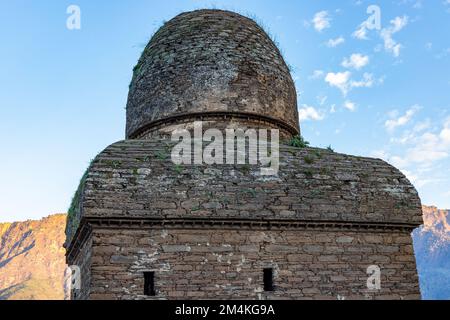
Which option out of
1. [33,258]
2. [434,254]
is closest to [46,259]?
[33,258]

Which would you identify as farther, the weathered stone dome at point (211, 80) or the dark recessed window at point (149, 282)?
the weathered stone dome at point (211, 80)

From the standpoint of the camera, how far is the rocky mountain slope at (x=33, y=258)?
94550mm

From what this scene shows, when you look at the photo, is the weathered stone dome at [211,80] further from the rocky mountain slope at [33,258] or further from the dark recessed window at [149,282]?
the rocky mountain slope at [33,258]

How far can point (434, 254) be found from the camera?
121m

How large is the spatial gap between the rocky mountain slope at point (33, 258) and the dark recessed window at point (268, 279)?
272 ft

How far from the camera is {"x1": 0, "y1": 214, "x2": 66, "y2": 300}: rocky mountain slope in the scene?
310ft

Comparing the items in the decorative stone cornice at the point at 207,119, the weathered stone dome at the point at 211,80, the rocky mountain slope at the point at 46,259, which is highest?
the rocky mountain slope at the point at 46,259

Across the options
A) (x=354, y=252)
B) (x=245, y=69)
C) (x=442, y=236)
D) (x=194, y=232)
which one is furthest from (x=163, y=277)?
(x=442, y=236)

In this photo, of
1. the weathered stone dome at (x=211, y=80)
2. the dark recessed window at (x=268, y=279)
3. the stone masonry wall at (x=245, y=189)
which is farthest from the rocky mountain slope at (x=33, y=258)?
the dark recessed window at (x=268, y=279)

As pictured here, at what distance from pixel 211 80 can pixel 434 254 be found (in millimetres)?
120992

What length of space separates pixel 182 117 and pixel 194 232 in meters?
3.13

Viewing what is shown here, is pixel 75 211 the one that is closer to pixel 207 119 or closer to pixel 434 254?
pixel 207 119

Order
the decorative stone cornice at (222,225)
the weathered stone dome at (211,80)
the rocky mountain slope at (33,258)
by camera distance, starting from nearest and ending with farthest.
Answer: the decorative stone cornice at (222,225) → the weathered stone dome at (211,80) → the rocky mountain slope at (33,258)

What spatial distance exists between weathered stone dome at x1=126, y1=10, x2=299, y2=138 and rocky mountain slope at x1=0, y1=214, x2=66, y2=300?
A: 263 feet
